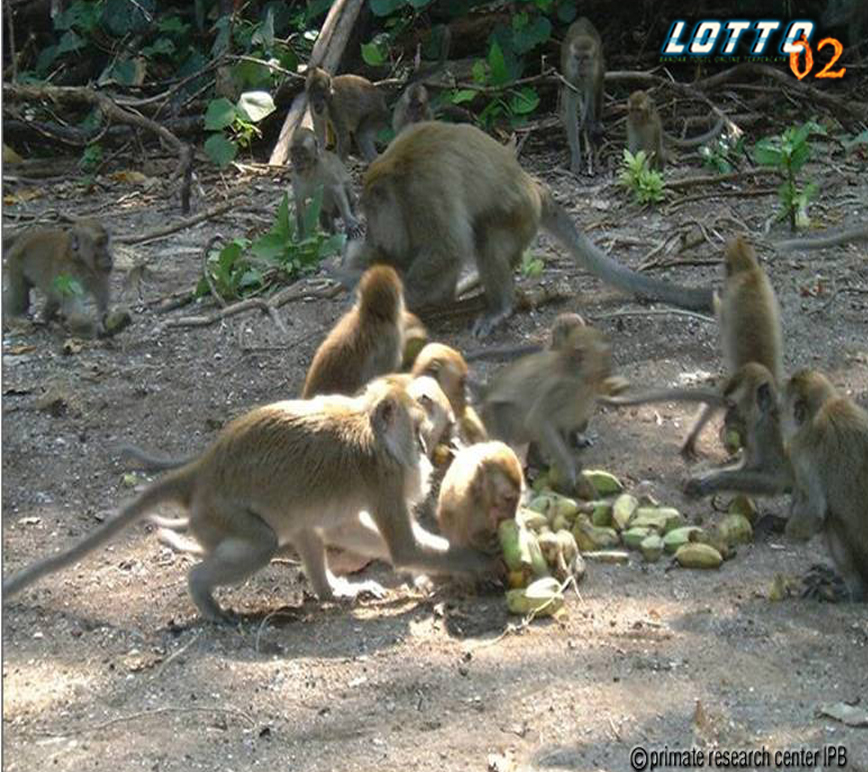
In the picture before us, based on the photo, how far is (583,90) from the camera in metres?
13.8

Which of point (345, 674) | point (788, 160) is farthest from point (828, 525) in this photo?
point (788, 160)

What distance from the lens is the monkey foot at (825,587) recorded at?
6137mm

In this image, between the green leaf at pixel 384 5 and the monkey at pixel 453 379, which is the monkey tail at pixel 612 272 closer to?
the monkey at pixel 453 379

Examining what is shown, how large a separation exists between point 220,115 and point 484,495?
8.31 meters

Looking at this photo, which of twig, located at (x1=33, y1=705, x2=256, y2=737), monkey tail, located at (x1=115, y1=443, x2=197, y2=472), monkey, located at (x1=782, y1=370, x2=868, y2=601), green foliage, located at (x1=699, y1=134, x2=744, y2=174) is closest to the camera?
twig, located at (x1=33, y1=705, x2=256, y2=737)

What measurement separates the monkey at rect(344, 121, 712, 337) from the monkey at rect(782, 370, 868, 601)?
121 inches

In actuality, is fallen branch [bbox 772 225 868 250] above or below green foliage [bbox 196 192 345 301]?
above

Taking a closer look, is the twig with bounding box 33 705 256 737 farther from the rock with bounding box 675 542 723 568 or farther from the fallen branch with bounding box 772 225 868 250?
the fallen branch with bounding box 772 225 868 250

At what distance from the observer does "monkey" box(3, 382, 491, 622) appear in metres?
5.99

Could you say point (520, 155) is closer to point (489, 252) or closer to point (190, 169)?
point (190, 169)

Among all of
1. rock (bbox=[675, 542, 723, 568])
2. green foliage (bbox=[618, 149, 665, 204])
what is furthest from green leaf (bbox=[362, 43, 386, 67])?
rock (bbox=[675, 542, 723, 568])

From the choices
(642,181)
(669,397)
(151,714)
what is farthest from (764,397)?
(642,181)

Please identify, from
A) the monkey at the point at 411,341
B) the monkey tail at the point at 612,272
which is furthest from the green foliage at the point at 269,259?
the monkey at the point at 411,341

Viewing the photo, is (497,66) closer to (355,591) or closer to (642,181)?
(642,181)
